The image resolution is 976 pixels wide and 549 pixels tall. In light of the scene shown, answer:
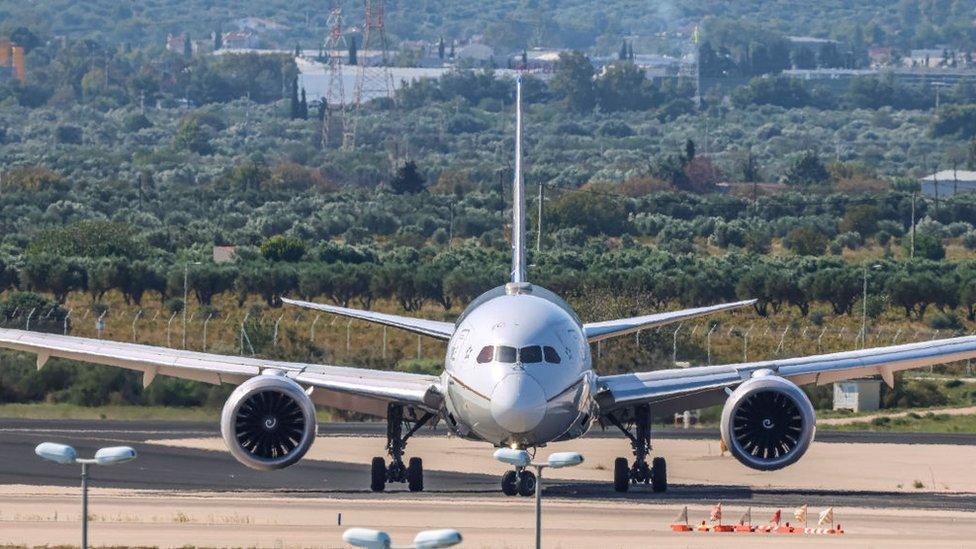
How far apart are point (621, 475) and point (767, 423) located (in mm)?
4102

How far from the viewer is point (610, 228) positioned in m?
155

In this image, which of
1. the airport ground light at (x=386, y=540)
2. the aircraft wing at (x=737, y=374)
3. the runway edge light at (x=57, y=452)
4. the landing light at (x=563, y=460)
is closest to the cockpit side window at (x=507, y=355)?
the aircraft wing at (x=737, y=374)

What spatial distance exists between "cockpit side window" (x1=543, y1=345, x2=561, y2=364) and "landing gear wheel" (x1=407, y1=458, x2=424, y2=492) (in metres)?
5.56

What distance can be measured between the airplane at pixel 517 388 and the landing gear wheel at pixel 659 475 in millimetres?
39

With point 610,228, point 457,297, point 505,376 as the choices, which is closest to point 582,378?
point 505,376

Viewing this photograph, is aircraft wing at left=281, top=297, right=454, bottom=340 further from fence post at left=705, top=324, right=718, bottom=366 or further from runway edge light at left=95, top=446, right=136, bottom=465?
fence post at left=705, top=324, right=718, bottom=366

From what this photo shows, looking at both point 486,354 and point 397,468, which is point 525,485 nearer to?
point 397,468

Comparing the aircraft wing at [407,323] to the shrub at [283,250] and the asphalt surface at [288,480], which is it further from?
the shrub at [283,250]

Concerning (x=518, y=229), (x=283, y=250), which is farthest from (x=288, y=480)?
(x=283, y=250)

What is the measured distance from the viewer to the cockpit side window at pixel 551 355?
41.2 metres

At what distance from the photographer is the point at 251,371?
147 feet

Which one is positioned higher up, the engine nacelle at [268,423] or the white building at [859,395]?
the engine nacelle at [268,423]

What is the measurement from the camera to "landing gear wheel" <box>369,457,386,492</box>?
45625 mm

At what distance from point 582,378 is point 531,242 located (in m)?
95.5
